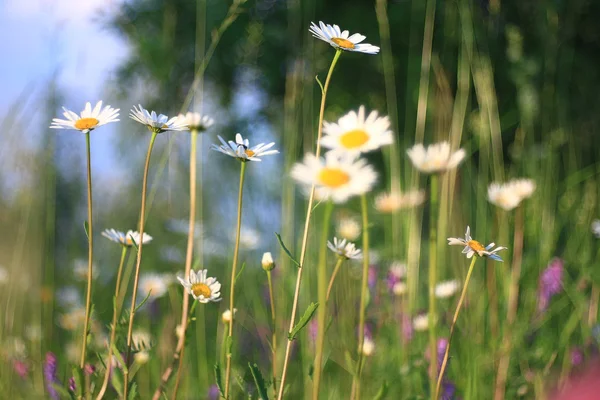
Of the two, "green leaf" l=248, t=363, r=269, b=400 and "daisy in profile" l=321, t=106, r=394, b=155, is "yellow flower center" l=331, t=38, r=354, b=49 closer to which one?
"daisy in profile" l=321, t=106, r=394, b=155

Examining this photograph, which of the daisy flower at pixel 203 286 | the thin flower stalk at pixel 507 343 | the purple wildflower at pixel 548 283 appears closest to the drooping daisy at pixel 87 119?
the daisy flower at pixel 203 286

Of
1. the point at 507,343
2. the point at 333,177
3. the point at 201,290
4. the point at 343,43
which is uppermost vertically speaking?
the point at 343,43

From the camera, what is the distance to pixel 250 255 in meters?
1.50

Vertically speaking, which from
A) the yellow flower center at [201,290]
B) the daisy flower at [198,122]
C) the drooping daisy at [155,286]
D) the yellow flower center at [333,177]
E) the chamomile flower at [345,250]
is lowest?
the drooping daisy at [155,286]

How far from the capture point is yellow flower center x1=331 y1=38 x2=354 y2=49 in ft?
1.63

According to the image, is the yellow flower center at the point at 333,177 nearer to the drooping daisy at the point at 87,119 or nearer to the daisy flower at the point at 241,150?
the daisy flower at the point at 241,150

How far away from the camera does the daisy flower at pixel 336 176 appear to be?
1.27 ft

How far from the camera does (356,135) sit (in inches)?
18.3

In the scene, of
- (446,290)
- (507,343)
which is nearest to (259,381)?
(507,343)

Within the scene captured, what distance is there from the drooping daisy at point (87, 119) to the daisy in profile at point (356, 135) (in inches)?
6.6

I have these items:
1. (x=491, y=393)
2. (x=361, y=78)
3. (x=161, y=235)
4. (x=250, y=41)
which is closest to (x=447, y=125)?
(x=250, y=41)

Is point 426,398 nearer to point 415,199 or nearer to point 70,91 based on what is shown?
point 415,199

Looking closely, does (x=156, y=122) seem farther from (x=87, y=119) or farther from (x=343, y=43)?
(x=343, y=43)

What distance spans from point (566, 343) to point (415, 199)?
13.0 inches
